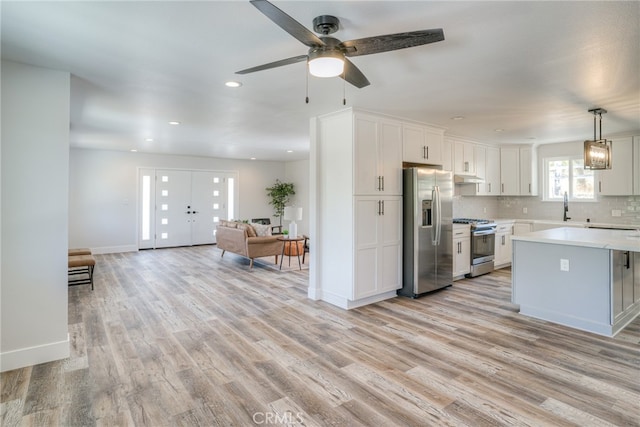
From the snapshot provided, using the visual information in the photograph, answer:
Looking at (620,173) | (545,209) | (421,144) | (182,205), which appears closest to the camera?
(421,144)

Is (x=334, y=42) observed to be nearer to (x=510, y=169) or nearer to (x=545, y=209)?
(x=510, y=169)

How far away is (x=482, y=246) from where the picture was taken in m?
5.89

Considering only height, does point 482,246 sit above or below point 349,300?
above

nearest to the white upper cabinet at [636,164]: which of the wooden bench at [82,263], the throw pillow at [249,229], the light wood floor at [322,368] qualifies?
the light wood floor at [322,368]

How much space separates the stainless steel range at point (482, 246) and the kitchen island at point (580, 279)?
5.68 ft

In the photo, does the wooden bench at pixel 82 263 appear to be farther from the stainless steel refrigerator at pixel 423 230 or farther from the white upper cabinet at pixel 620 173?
the white upper cabinet at pixel 620 173

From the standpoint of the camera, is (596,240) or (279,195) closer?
(596,240)

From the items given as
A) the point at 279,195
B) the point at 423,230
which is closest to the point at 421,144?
the point at 423,230

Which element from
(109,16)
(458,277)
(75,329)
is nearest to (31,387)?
(75,329)

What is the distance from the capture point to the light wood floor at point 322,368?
7.03 ft

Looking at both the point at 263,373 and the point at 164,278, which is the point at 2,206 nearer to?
the point at 263,373

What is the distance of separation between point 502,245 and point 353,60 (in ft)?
17.3

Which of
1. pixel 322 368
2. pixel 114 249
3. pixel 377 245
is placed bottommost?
pixel 322 368

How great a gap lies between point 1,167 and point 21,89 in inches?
25.9
